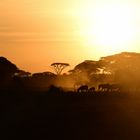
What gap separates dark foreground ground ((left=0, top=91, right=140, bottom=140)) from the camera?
3784cm

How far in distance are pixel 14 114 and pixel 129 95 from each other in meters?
12.2

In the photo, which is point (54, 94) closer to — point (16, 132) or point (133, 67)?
point (16, 132)

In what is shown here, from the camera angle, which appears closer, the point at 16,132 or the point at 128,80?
the point at 16,132

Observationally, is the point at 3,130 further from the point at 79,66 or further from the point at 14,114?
the point at 79,66

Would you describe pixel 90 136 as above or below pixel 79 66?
below

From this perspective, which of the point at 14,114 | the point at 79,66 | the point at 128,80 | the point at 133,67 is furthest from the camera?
the point at 79,66

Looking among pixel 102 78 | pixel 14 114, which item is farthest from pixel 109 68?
pixel 14 114

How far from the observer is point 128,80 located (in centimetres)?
8006

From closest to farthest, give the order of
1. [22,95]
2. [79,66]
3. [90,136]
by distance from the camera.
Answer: [90,136]
[22,95]
[79,66]

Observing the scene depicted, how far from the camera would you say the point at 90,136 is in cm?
3744

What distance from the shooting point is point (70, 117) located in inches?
1625

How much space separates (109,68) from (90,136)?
60.2 metres

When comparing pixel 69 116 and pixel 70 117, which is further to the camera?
pixel 69 116

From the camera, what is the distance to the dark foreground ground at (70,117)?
37.8m
